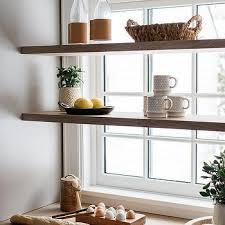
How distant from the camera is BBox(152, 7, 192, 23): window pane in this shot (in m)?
2.34

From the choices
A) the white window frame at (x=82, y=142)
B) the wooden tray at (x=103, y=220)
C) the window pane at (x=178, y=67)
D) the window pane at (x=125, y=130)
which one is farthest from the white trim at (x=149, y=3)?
the wooden tray at (x=103, y=220)

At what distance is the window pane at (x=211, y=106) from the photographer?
2.30 metres

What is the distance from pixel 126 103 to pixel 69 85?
0.32 meters

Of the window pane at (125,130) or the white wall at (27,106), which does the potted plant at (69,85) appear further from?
the window pane at (125,130)

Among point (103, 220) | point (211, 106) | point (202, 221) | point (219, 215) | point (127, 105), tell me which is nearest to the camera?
point (219, 215)

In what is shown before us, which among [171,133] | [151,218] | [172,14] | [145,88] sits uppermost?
→ [172,14]

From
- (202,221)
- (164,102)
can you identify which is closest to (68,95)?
(164,102)

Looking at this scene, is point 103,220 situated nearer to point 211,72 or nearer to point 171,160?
point 171,160

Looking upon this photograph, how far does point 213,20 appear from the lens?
2.28 meters

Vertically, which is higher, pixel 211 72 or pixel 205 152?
pixel 211 72

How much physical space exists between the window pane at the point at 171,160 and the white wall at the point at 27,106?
504 mm

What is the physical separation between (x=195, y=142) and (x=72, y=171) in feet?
2.17

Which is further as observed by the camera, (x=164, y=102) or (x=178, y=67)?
(x=178, y=67)

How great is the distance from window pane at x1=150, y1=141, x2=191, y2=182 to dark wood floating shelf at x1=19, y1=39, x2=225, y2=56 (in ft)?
1.90
